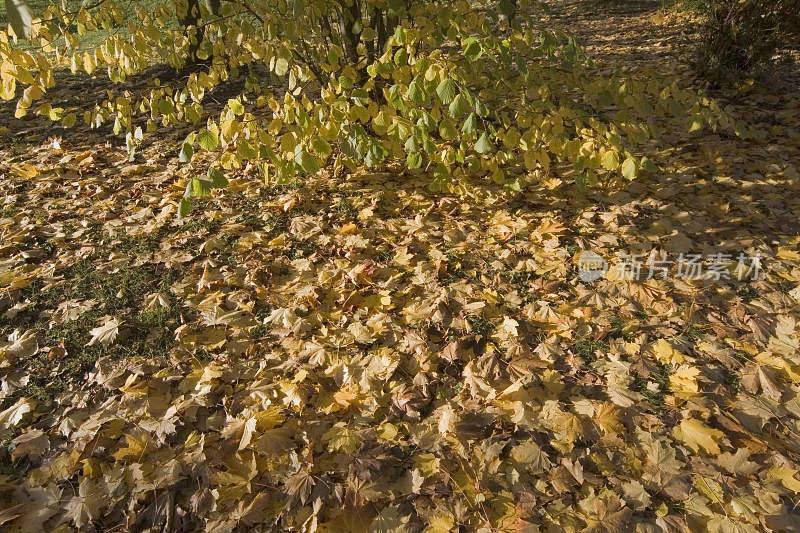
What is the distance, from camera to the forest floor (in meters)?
1.76

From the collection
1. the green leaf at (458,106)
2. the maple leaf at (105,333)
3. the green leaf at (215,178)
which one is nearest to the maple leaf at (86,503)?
the maple leaf at (105,333)

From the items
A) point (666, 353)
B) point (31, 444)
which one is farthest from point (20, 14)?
point (666, 353)

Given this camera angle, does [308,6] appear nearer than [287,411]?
No

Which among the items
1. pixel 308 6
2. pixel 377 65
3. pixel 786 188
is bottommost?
pixel 786 188

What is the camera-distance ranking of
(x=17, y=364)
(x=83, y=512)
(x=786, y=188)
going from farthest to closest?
1. (x=786, y=188)
2. (x=17, y=364)
3. (x=83, y=512)

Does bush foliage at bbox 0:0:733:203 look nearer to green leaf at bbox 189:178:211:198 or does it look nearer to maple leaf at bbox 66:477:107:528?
green leaf at bbox 189:178:211:198

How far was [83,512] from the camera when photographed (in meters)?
1.70

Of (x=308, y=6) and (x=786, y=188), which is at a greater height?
(x=308, y=6)

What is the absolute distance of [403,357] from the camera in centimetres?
234

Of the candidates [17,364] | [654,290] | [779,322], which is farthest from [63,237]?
[779,322]

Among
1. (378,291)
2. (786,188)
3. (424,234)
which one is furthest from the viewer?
(786,188)

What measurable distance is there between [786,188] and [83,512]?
4613 mm

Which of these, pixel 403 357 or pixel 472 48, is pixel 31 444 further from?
pixel 472 48

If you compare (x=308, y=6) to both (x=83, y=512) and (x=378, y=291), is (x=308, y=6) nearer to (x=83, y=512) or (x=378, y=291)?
(x=378, y=291)
